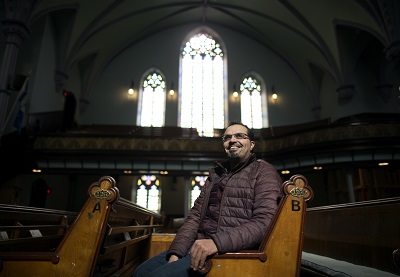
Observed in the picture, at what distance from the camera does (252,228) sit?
1.74 m

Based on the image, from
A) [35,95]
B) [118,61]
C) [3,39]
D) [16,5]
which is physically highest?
[118,61]

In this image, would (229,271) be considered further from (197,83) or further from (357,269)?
(197,83)

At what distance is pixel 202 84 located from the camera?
1683 cm

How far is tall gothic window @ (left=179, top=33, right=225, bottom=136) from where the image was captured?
52.9 feet

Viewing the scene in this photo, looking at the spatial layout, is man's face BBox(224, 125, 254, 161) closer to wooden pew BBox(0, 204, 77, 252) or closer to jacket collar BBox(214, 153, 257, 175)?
jacket collar BBox(214, 153, 257, 175)

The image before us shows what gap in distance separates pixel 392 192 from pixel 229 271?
11.6 meters

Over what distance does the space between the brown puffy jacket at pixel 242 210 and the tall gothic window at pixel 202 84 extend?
1320 centimetres

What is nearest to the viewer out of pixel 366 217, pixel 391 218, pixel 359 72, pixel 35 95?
pixel 391 218

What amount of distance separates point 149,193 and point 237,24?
11224 millimetres

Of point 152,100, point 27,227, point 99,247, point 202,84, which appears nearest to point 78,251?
point 99,247

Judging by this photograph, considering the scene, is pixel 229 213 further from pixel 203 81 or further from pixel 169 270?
pixel 203 81

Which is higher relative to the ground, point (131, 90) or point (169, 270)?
point (131, 90)

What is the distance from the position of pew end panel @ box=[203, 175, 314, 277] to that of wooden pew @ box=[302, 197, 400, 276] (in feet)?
3.32

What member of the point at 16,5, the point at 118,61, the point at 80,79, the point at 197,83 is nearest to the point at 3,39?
the point at 16,5
